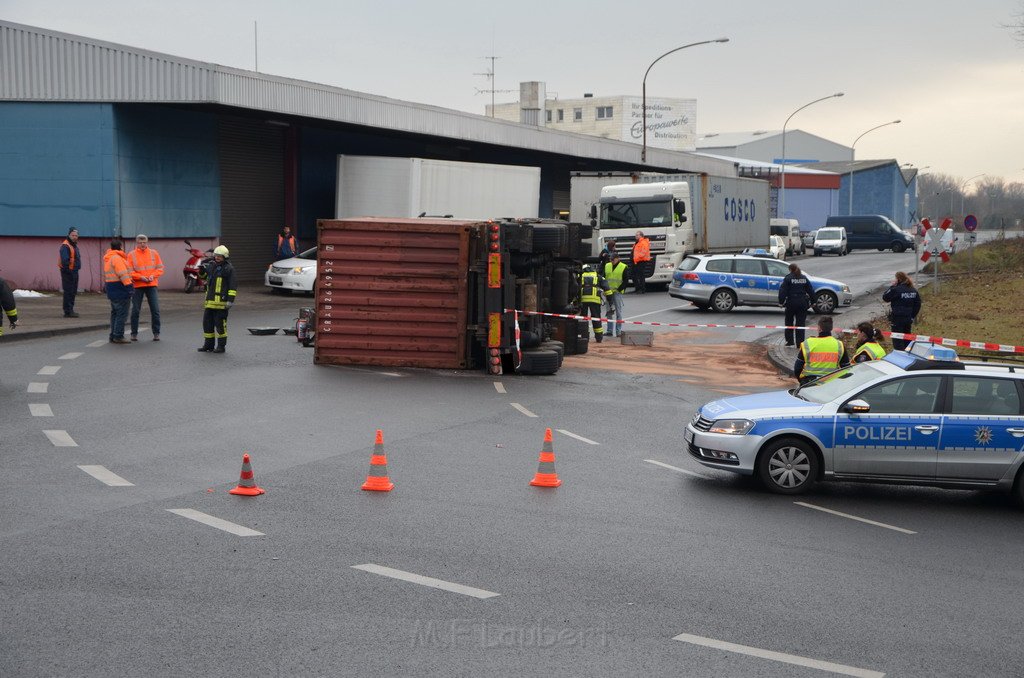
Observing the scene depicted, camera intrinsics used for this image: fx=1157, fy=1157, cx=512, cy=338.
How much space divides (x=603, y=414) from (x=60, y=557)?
28.4ft

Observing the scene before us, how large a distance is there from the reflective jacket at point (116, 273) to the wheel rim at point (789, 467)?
A: 13.4 meters

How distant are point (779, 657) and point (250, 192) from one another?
3374cm

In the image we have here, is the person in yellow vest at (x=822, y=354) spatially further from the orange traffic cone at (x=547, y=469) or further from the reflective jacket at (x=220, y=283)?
the reflective jacket at (x=220, y=283)

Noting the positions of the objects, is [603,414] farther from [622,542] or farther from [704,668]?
[704,668]

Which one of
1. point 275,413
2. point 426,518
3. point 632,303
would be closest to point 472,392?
point 275,413

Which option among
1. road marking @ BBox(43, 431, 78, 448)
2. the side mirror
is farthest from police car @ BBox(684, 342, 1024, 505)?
road marking @ BBox(43, 431, 78, 448)

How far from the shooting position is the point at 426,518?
31.9ft

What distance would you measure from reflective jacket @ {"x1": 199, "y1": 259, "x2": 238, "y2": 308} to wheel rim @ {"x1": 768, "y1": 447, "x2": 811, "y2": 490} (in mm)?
11487

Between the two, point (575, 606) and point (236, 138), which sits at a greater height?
point (236, 138)

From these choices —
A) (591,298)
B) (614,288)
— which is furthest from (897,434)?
(614,288)

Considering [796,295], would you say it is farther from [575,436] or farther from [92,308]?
[92,308]

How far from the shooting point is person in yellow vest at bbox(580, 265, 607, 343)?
79.4 ft

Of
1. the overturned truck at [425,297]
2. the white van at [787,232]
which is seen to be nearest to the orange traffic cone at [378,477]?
the overturned truck at [425,297]

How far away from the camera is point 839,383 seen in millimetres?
12203
